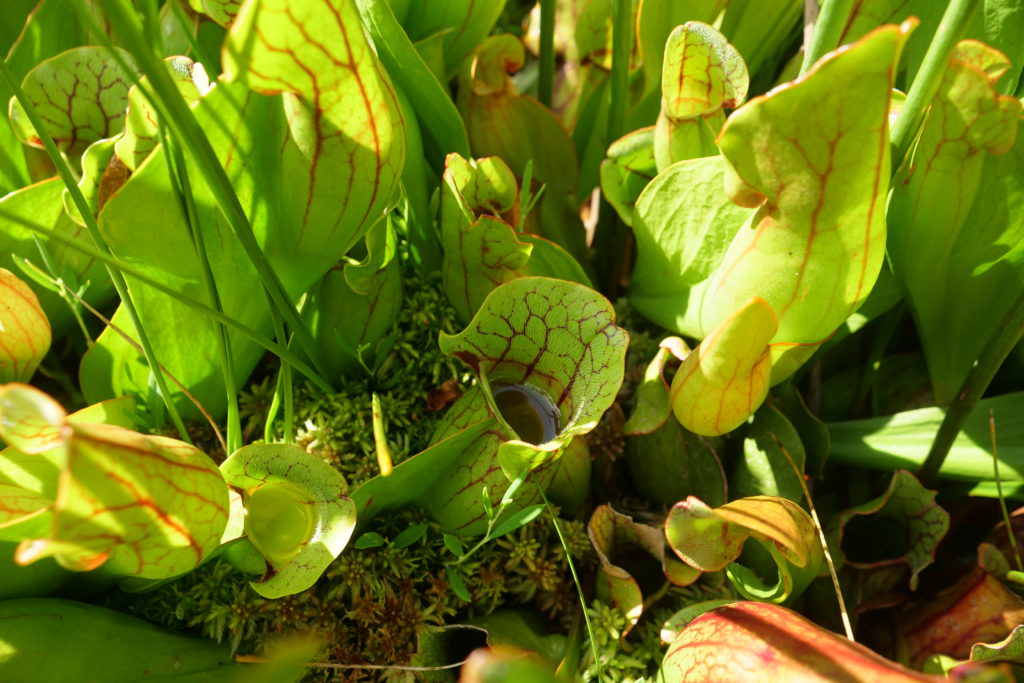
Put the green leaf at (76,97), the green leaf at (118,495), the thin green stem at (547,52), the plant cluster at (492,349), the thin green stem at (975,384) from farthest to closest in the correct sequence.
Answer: the thin green stem at (547,52) → the green leaf at (76,97) → the thin green stem at (975,384) → the plant cluster at (492,349) → the green leaf at (118,495)

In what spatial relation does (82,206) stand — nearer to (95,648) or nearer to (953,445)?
(95,648)

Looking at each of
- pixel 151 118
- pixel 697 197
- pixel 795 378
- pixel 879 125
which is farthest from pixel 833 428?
pixel 151 118

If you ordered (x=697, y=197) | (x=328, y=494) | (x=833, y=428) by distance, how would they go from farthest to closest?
(x=833, y=428), (x=697, y=197), (x=328, y=494)

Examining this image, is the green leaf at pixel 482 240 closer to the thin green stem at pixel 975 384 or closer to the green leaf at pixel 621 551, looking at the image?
the green leaf at pixel 621 551

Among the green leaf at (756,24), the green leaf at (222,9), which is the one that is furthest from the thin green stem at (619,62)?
the green leaf at (222,9)

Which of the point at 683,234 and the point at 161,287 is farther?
the point at 683,234

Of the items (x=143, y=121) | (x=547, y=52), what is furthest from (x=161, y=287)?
(x=547, y=52)

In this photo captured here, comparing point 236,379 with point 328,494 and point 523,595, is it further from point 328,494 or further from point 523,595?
point 523,595
